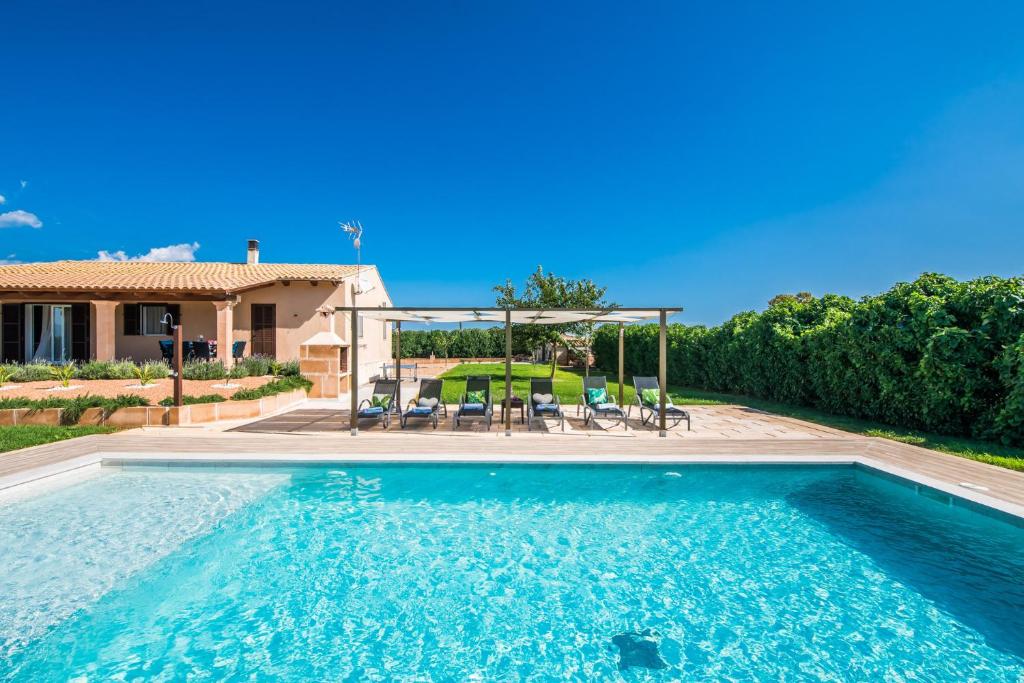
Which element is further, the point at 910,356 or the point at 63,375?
the point at 63,375

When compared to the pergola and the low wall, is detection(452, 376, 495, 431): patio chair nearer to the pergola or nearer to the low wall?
the pergola

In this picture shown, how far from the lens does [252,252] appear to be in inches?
955

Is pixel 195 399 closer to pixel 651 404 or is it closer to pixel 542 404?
pixel 542 404

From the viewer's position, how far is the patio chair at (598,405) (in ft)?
35.6

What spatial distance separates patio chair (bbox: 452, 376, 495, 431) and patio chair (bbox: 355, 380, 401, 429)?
1.53 m

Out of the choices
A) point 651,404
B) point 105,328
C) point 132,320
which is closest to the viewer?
point 651,404

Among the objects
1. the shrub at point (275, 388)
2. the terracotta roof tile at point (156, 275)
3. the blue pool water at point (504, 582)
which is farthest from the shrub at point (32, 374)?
the blue pool water at point (504, 582)

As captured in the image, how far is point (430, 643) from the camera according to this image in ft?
12.6

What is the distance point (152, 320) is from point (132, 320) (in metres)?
0.73

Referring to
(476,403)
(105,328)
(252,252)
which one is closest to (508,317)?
(476,403)

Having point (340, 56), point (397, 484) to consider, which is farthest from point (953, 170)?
point (340, 56)

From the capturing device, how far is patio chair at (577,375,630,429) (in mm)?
10844

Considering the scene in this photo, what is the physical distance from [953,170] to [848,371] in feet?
31.1

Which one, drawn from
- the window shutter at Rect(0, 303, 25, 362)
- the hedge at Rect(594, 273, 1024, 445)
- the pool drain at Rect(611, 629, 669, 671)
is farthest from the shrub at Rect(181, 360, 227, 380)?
the hedge at Rect(594, 273, 1024, 445)
